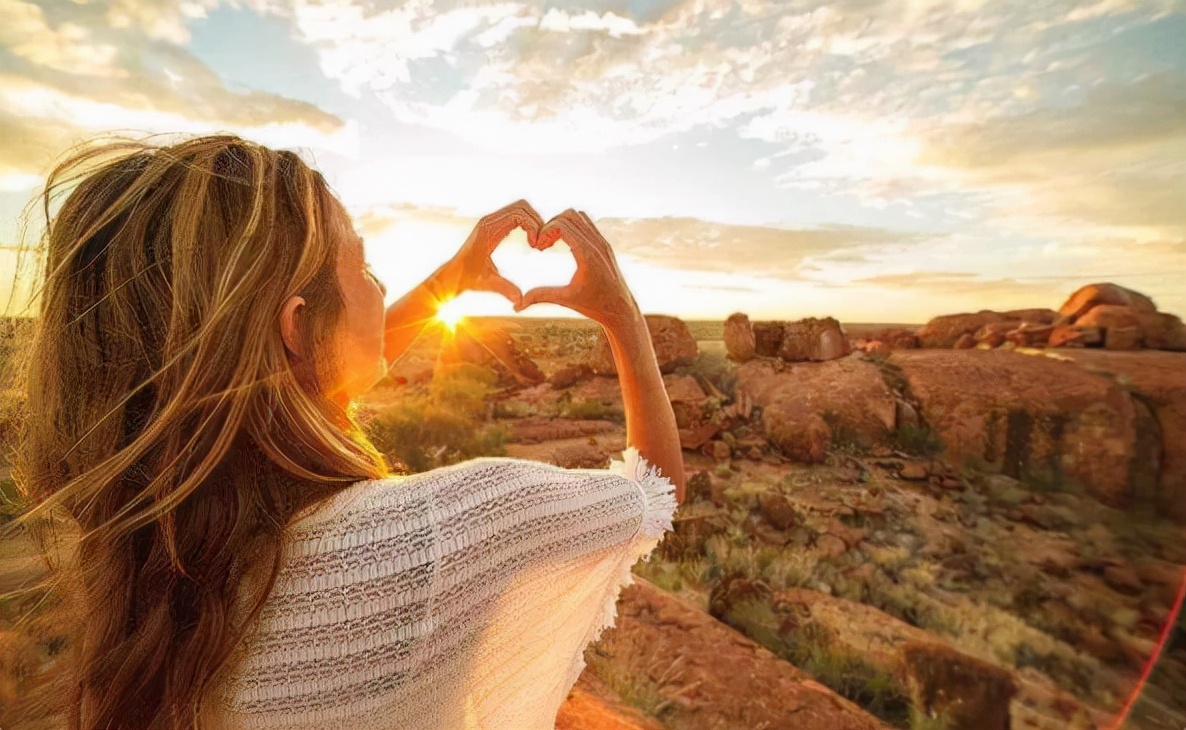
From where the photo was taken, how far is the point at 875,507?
20.6 feet

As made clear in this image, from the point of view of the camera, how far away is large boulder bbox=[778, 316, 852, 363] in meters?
9.17

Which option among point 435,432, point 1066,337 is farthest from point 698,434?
point 1066,337

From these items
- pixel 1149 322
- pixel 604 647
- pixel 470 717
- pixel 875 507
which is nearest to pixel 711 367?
pixel 875 507

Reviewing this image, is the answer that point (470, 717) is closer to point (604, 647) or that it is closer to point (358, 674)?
point (358, 674)

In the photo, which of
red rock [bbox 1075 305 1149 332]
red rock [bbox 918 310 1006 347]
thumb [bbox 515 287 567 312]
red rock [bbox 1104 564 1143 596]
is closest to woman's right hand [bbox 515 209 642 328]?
thumb [bbox 515 287 567 312]

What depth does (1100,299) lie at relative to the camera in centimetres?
776

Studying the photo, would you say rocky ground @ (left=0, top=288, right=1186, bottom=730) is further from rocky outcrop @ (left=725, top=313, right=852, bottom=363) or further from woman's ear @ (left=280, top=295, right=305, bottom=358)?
woman's ear @ (left=280, top=295, right=305, bottom=358)

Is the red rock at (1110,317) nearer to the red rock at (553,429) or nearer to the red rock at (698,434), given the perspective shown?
the red rock at (698,434)

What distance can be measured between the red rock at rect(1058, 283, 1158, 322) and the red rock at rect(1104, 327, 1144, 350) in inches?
16.7

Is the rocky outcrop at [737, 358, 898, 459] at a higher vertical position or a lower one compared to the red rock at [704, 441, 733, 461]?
higher

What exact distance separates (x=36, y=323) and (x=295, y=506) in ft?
1.32

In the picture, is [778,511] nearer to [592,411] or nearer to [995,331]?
[592,411]

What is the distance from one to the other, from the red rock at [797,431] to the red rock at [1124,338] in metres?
3.34

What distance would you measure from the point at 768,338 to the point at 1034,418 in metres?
3.67
